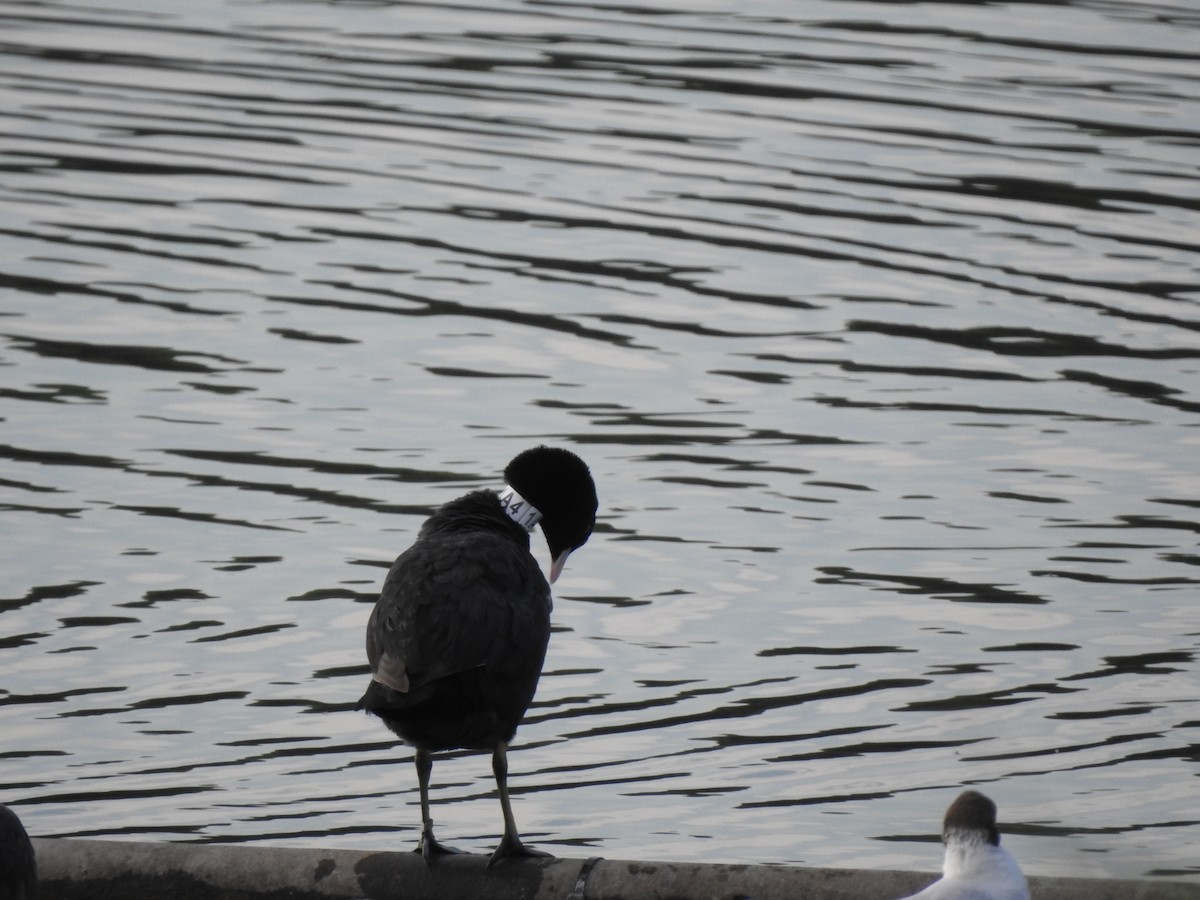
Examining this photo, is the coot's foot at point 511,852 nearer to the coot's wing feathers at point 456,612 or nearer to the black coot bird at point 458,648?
the black coot bird at point 458,648

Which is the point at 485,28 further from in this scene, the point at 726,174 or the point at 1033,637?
the point at 1033,637

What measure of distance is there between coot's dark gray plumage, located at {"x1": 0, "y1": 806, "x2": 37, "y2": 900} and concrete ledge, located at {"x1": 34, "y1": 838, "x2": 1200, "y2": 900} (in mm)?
770

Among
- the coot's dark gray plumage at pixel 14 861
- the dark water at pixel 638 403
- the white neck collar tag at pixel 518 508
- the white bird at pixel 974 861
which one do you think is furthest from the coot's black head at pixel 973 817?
the white neck collar tag at pixel 518 508

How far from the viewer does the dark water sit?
7.13 meters

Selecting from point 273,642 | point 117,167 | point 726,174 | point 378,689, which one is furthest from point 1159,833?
point 117,167

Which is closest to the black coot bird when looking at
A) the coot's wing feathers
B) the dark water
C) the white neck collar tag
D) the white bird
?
the coot's wing feathers

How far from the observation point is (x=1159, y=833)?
258 inches

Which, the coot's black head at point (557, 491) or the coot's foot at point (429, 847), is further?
the coot's black head at point (557, 491)

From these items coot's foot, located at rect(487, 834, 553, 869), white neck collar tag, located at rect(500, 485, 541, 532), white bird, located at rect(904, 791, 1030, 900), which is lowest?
coot's foot, located at rect(487, 834, 553, 869)

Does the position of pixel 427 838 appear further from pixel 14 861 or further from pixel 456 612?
pixel 14 861

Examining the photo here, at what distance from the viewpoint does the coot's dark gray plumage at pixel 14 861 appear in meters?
4.43

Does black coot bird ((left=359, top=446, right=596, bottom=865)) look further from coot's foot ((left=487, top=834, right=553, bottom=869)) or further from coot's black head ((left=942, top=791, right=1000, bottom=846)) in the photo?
coot's black head ((left=942, top=791, right=1000, bottom=846))

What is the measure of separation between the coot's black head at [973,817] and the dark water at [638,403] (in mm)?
401

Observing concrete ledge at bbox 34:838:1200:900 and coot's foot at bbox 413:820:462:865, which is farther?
coot's foot at bbox 413:820:462:865
